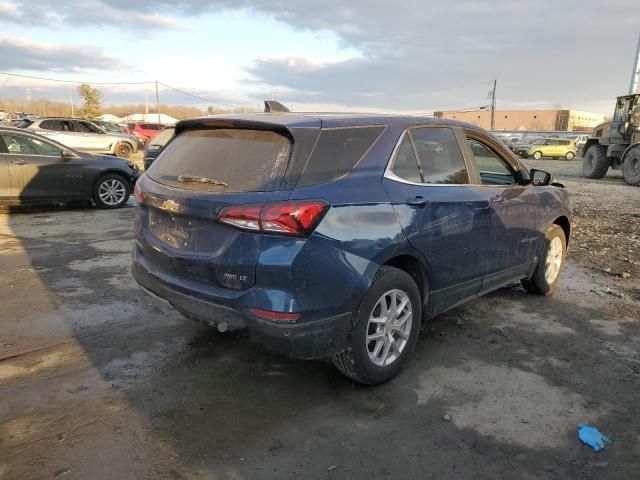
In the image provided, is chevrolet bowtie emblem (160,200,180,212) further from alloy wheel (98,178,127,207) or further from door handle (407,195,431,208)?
alloy wheel (98,178,127,207)

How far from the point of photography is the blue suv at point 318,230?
2.85 metres

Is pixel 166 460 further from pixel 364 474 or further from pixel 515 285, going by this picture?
pixel 515 285

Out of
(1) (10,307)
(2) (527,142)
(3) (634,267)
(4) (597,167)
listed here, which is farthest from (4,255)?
(2) (527,142)

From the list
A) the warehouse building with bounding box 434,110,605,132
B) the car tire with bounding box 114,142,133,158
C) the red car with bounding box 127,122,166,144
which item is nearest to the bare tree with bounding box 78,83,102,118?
the red car with bounding box 127,122,166,144

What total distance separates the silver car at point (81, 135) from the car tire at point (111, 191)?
991 cm

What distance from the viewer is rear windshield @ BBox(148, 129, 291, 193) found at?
297cm

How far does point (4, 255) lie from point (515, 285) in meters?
6.32

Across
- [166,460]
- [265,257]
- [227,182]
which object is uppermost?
[227,182]

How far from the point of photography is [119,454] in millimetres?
2676

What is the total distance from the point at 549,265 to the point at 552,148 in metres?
34.7

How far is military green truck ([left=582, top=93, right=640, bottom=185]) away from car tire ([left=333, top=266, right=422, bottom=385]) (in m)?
17.3

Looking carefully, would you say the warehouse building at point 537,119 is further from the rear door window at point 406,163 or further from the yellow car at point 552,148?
the rear door window at point 406,163

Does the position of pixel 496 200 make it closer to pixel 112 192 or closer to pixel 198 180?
pixel 198 180

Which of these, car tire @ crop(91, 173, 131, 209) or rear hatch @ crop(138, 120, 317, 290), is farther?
car tire @ crop(91, 173, 131, 209)
